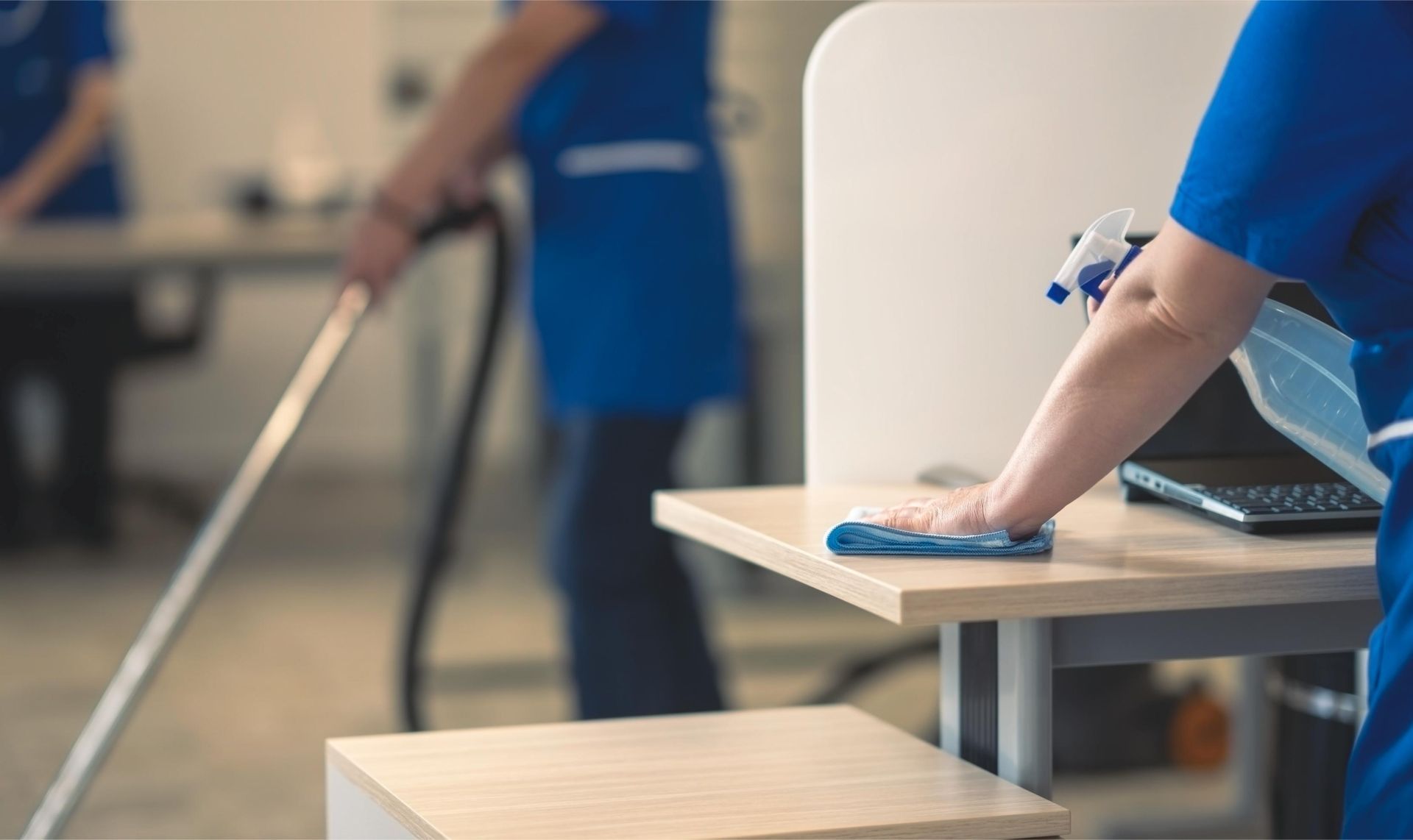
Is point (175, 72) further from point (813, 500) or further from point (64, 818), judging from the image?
point (813, 500)

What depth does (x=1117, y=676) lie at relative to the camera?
2332 mm

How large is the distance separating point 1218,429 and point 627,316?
900 mm

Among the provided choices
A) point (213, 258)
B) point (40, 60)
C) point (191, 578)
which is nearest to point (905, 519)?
point (191, 578)

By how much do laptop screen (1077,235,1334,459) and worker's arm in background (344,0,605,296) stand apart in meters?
0.82

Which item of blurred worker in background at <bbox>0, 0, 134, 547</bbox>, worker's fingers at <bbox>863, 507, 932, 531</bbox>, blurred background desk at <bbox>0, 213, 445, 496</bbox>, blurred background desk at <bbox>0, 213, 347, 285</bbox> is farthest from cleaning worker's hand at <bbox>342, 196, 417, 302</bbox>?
blurred worker in background at <bbox>0, 0, 134, 547</bbox>

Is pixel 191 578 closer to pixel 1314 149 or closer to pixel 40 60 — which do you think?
pixel 1314 149

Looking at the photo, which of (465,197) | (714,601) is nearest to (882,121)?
(465,197)

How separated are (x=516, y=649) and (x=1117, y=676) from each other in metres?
1.24

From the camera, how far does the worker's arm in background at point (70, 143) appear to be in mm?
3859

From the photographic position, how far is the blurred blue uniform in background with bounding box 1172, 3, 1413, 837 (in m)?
0.81

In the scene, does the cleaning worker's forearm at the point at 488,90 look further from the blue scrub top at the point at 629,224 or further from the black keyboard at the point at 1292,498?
the black keyboard at the point at 1292,498

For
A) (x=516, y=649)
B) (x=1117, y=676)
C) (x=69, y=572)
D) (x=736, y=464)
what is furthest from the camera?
(x=69, y=572)

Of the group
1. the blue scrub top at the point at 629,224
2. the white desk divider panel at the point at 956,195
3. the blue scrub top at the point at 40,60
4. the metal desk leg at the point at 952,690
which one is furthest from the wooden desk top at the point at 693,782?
the blue scrub top at the point at 40,60

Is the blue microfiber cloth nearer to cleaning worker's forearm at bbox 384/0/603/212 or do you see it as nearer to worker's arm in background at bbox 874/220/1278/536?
worker's arm in background at bbox 874/220/1278/536
